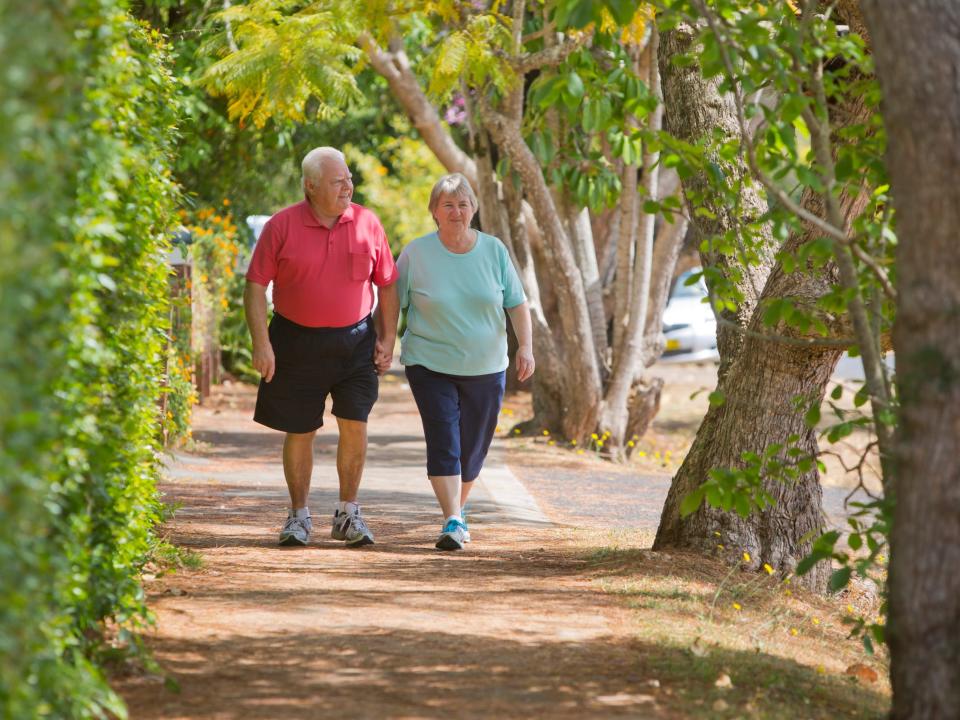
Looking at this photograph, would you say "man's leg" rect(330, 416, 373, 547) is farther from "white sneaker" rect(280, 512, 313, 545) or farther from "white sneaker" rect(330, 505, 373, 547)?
"white sneaker" rect(280, 512, 313, 545)

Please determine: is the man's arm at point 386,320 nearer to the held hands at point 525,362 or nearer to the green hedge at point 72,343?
the held hands at point 525,362

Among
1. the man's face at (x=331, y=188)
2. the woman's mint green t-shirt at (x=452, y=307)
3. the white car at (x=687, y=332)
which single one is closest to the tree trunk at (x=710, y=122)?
the woman's mint green t-shirt at (x=452, y=307)

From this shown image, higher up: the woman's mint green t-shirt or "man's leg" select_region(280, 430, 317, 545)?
the woman's mint green t-shirt

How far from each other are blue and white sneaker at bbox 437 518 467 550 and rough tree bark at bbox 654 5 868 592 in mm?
1029

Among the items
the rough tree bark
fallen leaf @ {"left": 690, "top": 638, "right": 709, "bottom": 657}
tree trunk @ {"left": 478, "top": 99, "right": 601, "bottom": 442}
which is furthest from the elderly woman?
tree trunk @ {"left": 478, "top": 99, "right": 601, "bottom": 442}

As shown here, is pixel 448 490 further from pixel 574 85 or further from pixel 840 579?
pixel 840 579

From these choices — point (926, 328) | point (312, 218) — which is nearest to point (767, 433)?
point (312, 218)

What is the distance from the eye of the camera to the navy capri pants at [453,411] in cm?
709

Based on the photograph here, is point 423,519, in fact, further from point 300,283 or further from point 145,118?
point 145,118

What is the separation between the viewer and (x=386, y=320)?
715 centimetres

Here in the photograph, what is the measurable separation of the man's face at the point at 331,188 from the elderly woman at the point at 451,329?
466 mm

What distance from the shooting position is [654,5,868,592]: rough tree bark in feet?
21.8

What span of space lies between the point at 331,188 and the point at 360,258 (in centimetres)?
39

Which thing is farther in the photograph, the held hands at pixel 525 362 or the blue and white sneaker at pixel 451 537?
the held hands at pixel 525 362
